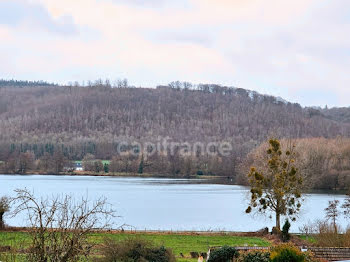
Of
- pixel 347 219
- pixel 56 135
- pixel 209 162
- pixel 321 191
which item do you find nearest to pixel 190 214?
pixel 347 219

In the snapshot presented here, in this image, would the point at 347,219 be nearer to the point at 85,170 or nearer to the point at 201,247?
the point at 201,247

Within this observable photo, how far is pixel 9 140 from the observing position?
6599 inches

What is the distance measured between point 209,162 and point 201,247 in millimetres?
89810

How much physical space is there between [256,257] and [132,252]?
4.17m

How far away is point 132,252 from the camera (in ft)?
Answer: 48.3

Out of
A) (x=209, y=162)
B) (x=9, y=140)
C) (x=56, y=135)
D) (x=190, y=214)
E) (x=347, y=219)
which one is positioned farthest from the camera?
(x=56, y=135)

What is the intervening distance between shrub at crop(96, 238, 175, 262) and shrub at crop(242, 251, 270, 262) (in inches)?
104

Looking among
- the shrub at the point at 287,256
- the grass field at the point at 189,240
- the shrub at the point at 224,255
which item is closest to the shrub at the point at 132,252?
the shrub at the point at 224,255

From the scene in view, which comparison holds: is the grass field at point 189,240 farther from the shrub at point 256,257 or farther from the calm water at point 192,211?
the shrub at point 256,257

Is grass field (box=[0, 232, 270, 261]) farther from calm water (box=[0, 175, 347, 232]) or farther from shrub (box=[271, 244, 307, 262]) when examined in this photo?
shrub (box=[271, 244, 307, 262])

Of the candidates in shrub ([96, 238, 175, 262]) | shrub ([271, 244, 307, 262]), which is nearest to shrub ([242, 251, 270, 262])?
shrub ([271, 244, 307, 262])

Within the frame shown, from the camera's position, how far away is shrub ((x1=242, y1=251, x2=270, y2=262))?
55.1 ft

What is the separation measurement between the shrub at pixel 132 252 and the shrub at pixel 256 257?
2.65m

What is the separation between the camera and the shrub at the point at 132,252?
565 inches
